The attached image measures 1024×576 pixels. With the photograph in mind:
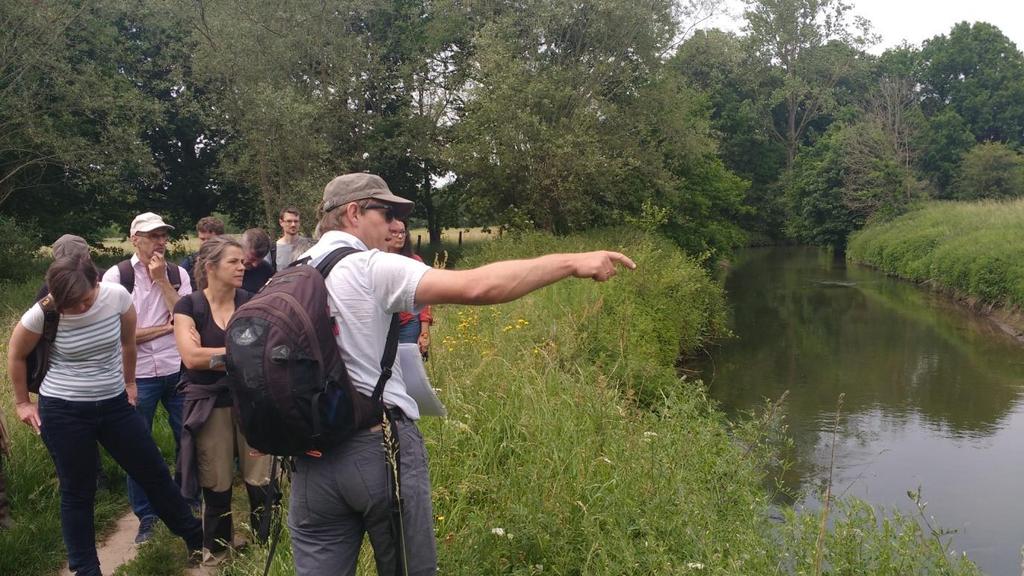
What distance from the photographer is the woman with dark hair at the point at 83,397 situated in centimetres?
385

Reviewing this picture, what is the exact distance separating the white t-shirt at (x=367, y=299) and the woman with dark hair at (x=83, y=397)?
2111mm

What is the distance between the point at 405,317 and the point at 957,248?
24.4m

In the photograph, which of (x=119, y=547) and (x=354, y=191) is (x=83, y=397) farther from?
(x=354, y=191)

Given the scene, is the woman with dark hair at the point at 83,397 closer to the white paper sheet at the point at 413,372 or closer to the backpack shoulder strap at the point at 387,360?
the white paper sheet at the point at 413,372

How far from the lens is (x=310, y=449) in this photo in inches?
90.0

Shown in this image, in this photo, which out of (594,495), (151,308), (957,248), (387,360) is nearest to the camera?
(387,360)

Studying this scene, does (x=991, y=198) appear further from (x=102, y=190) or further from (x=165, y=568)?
(x=165, y=568)

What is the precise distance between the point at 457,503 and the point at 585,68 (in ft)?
63.4

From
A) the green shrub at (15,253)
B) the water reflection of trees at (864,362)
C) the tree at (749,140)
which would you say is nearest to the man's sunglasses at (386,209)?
the water reflection of trees at (864,362)

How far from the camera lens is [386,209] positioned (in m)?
2.53

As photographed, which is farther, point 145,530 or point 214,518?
point 145,530

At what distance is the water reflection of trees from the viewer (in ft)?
37.1

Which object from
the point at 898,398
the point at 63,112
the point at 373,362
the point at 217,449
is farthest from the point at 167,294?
the point at 63,112

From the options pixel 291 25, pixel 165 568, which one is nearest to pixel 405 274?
pixel 165 568
